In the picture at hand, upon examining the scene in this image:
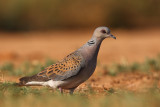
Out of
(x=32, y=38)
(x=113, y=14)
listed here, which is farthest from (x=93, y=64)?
(x=113, y=14)

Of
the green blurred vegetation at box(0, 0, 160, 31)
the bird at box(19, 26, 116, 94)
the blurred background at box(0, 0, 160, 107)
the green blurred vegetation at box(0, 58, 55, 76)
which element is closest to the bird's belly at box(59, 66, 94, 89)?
the bird at box(19, 26, 116, 94)

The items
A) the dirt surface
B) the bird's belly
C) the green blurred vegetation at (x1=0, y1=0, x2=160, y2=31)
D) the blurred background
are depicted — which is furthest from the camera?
the green blurred vegetation at (x1=0, y1=0, x2=160, y2=31)

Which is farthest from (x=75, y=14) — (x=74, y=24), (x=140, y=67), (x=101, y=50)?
(x=140, y=67)

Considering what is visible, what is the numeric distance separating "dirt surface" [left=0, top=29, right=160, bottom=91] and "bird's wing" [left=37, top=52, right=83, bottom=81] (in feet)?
3.25

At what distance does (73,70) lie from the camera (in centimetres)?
646

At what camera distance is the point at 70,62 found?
21.9 ft

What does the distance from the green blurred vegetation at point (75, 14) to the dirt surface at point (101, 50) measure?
97cm

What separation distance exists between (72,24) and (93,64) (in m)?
17.6

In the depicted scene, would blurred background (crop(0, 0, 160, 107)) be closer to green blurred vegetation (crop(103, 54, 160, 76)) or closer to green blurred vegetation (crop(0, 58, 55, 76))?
green blurred vegetation (crop(103, 54, 160, 76))

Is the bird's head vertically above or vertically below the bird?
above

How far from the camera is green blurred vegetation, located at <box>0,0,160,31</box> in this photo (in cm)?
2358

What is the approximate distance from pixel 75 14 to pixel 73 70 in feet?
57.3

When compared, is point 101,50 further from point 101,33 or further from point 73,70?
point 73,70

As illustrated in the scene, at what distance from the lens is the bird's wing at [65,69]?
255 inches
